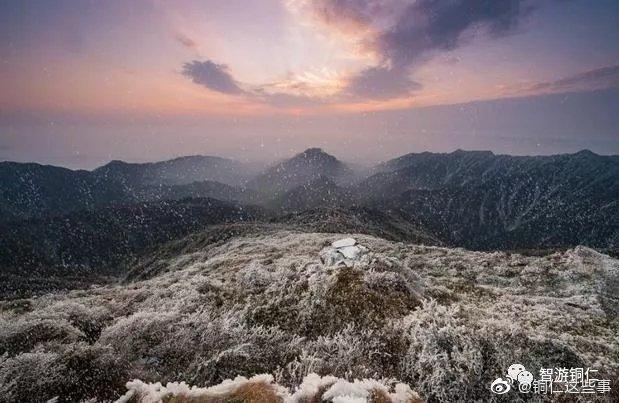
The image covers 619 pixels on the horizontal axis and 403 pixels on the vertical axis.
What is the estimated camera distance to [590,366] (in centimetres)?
1330

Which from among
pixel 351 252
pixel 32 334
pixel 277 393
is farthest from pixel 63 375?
pixel 351 252

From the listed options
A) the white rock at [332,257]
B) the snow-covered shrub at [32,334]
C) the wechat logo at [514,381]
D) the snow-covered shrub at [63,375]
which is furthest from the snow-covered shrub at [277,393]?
the white rock at [332,257]

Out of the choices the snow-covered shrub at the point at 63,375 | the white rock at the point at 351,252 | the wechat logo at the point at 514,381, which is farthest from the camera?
the white rock at the point at 351,252

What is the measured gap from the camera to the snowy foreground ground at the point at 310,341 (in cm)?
1149

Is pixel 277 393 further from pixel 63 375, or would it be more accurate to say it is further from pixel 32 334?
pixel 32 334

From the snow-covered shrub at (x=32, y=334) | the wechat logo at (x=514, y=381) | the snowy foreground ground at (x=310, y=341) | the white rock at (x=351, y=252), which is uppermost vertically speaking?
the white rock at (x=351, y=252)

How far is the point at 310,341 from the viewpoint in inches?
584

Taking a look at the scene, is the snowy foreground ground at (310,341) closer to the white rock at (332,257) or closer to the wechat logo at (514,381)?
the wechat logo at (514,381)

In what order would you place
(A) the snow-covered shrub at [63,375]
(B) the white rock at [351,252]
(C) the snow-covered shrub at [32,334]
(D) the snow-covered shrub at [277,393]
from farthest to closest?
(B) the white rock at [351,252] → (C) the snow-covered shrub at [32,334] → (A) the snow-covered shrub at [63,375] → (D) the snow-covered shrub at [277,393]

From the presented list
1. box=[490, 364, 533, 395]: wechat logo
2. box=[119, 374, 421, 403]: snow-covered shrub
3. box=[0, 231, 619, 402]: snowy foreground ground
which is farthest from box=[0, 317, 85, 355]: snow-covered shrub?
box=[490, 364, 533, 395]: wechat logo

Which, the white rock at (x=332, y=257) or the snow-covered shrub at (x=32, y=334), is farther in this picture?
the white rock at (x=332, y=257)

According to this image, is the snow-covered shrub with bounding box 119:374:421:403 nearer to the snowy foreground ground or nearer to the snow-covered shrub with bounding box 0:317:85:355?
the snowy foreground ground

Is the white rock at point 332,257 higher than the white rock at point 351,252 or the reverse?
the reverse

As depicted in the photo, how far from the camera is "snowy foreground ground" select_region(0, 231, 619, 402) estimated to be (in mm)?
11492
